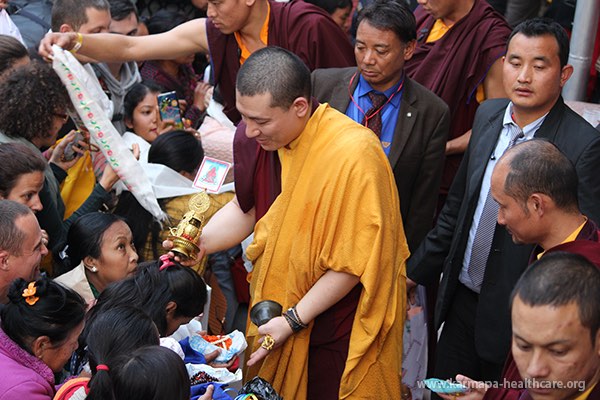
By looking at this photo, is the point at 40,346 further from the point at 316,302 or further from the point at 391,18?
the point at 391,18

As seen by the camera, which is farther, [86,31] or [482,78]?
[86,31]

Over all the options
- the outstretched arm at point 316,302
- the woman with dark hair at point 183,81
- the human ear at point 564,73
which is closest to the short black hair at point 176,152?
the woman with dark hair at point 183,81

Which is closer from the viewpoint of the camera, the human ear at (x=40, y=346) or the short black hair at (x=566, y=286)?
the short black hair at (x=566, y=286)

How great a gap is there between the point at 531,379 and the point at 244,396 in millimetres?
1057

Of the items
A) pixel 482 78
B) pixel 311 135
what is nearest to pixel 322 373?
pixel 311 135

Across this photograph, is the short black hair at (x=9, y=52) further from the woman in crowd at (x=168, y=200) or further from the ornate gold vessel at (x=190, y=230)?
the ornate gold vessel at (x=190, y=230)

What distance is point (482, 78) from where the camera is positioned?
4375 mm

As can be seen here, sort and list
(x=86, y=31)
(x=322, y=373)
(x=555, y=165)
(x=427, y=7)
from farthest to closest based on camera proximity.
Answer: (x=86, y=31) → (x=427, y=7) → (x=322, y=373) → (x=555, y=165)

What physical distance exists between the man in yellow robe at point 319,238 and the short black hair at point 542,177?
0.53 meters

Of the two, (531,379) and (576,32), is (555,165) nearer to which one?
(531,379)

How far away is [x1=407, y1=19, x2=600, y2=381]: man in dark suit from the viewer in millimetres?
3363

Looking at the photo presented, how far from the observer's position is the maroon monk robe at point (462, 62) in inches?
172

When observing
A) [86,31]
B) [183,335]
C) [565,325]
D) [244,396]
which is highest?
[565,325]

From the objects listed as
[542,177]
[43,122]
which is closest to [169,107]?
[43,122]
